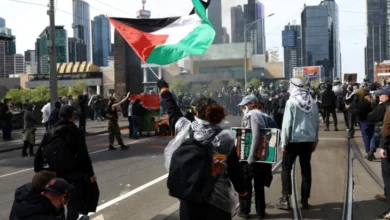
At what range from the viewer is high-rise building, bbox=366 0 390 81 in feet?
165

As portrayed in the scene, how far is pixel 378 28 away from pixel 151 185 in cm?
6088

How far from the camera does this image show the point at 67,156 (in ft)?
16.7

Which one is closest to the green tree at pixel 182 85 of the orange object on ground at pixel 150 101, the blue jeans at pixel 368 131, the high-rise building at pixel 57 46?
the orange object on ground at pixel 150 101

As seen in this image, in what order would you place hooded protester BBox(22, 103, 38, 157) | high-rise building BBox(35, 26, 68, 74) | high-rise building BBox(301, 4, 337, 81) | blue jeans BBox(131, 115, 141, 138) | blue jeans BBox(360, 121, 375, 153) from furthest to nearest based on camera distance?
high-rise building BBox(301, 4, 337, 81) < high-rise building BBox(35, 26, 68, 74) < blue jeans BBox(131, 115, 141, 138) < hooded protester BBox(22, 103, 38, 157) < blue jeans BBox(360, 121, 375, 153)

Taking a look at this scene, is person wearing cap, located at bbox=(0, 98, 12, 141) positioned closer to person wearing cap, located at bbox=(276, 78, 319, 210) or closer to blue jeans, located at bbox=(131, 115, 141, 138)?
blue jeans, located at bbox=(131, 115, 141, 138)

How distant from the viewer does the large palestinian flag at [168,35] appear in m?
7.09

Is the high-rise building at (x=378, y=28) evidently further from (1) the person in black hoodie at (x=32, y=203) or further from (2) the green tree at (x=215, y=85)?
(1) the person in black hoodie at (x=32, y=203)

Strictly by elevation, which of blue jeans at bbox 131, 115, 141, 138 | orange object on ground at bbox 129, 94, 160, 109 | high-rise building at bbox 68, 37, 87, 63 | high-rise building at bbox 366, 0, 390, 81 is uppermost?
high-rise building at bbox 68, 37, 87, 63

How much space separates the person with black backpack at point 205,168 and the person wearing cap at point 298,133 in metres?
2.34

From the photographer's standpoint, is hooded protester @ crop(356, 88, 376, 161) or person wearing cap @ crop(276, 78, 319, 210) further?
hooded protester @ crop(356, 88, 376, 161)

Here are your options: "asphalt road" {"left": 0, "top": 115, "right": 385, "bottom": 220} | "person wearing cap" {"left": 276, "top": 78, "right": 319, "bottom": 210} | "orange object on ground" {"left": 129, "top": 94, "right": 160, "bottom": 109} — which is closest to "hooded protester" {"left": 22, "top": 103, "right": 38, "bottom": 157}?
"asphalt road" {"left": 0, "top": 115, "right": 385, "bottom": 220}

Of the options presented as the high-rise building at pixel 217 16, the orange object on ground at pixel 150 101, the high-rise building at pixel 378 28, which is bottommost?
the orange object on ground at pixel 150 101

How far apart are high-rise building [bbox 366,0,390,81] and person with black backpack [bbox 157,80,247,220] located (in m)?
49.1

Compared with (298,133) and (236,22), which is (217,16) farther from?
(298,133)
